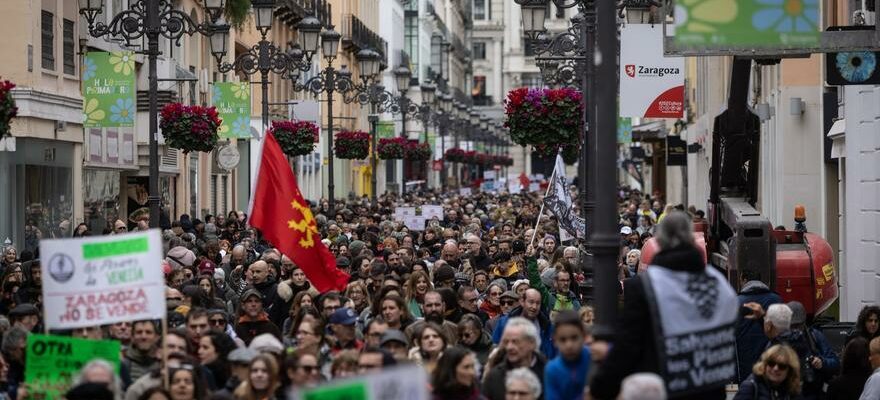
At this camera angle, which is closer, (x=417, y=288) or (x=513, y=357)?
(x=513, y=357)

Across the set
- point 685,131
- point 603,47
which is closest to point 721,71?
point 685,131

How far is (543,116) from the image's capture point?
2741cm

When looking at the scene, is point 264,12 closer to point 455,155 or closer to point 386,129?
point 386,129

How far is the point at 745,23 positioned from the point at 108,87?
13881 millimetres

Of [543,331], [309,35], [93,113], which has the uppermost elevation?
[309,35]

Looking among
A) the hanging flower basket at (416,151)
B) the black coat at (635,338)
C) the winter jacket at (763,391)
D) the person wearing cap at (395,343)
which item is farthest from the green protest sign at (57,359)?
the hanging flower basket at (416,151)

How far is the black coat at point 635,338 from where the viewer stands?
9.34 m

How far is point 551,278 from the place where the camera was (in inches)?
777

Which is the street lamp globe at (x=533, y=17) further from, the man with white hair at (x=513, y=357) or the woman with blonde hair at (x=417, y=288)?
the man with white hair at (x=513, y=357)

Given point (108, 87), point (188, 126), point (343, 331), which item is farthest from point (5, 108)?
point (188, 126)

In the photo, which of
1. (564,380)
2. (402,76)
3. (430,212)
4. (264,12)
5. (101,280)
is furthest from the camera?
(402,76)

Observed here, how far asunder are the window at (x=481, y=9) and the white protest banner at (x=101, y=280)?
152 m

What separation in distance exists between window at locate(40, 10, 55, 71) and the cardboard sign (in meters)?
24.5

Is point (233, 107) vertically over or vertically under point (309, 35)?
under
